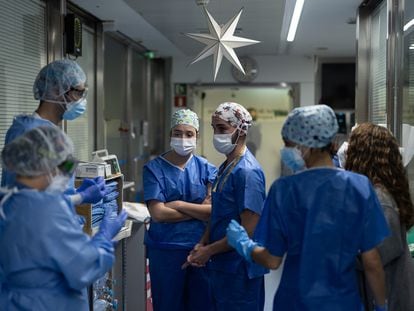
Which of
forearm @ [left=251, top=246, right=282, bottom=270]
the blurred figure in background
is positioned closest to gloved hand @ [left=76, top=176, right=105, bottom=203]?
forearm @ [left=251, top=246, right=282, bottom=270]

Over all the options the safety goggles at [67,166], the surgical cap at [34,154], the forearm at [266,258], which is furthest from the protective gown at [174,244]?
the surgical cap at [34,154]

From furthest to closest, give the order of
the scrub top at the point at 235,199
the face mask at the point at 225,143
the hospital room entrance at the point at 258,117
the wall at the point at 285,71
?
1. the hospital room entrance at the point at 258,117
2. the wall at the point at 285,71
3. the face mask at the point at 225,143
4. the scrub top at the point at 235,199

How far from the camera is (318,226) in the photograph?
178 centimetres

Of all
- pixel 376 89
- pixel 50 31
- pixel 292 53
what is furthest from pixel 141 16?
pixel 292 53

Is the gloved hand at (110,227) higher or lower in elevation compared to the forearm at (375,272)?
higher

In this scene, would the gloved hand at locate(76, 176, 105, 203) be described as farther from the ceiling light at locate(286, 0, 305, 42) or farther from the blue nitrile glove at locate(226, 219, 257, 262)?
the ceiling light at locate(286, 0, 305, 42)

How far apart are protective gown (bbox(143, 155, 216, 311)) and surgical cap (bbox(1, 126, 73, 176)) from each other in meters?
1.09

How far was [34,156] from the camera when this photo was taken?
1653mm

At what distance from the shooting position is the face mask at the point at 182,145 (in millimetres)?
2801

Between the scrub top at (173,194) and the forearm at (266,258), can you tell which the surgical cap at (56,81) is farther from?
the forearm at (266,258)

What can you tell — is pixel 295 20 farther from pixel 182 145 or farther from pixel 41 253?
pixel 41 253

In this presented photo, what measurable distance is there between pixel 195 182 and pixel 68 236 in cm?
122

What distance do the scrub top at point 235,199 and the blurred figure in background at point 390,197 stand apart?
1.32 ft

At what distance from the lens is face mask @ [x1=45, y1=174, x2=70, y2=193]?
1701 millimetres
